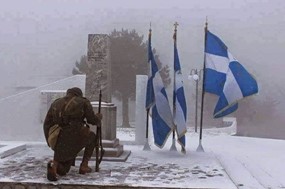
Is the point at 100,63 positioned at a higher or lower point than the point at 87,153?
higher

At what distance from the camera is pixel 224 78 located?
8688 millimetres

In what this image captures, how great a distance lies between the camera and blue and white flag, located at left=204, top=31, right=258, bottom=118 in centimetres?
838

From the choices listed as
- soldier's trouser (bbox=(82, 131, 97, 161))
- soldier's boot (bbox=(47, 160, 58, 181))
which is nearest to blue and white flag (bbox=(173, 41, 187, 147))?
soldier's trouser (bbox=(82, 131, 97, 161))

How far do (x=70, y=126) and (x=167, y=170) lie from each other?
6.18 feet

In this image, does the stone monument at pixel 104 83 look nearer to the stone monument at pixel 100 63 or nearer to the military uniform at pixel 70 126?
the stone monument at pixel 100 63

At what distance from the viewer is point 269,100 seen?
48062mm

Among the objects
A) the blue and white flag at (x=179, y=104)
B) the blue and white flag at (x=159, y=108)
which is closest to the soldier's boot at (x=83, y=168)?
the blue and white flag at (x=179, y=104)

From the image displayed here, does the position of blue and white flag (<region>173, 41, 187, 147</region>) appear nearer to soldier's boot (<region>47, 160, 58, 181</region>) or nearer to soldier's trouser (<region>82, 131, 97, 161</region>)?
soldier's trouser (<region>82, 131, 97, 161</region>)

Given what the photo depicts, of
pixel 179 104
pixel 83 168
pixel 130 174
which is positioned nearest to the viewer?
pixel 83 168

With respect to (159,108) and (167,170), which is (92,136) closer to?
(167,170)

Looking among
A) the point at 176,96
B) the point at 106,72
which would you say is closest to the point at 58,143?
the point at 106,72

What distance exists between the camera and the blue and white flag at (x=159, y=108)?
8930 millimetres

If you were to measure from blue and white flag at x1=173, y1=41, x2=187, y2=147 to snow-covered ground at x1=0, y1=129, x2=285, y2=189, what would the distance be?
0.57 m

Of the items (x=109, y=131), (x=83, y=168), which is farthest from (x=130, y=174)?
(x=109, y=131)
